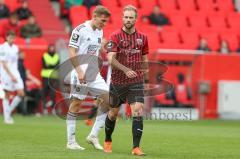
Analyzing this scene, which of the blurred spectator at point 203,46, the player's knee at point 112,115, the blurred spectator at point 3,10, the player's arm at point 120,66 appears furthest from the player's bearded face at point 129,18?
the blurred spectator at point 203,46

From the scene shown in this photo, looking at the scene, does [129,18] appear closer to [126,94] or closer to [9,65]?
[126,94]

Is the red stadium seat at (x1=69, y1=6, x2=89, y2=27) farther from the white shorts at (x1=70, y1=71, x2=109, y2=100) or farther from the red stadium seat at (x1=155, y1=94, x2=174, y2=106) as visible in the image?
the white shorts at (x1=70, y1=71, x2=109, y2=100)

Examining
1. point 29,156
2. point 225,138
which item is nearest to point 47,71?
point 225,138

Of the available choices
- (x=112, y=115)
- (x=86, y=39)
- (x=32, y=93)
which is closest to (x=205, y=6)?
(x=32, y=93)

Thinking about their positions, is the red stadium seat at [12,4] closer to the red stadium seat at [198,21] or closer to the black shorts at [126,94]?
the red stadium seat at [198,21]

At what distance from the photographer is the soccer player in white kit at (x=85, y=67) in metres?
11.9

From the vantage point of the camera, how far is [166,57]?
24547mm

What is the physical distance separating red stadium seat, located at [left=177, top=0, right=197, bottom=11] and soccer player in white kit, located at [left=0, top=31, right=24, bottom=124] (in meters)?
11.2

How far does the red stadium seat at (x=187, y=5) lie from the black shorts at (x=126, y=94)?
58.6ft

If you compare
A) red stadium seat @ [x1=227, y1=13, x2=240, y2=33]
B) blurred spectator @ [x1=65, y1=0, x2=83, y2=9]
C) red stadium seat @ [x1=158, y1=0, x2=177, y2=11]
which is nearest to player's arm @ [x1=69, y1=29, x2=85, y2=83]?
blurred spectator @ [x1=65, y1=0, x2=83, y2=9]

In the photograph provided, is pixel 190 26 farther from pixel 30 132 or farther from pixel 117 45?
pixel 117 45

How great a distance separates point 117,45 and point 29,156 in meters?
2.19

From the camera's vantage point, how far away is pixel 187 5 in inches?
1153

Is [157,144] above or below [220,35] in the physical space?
below
